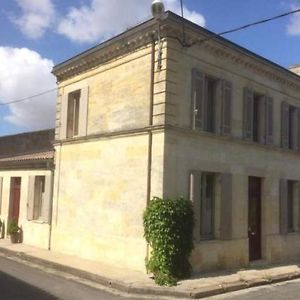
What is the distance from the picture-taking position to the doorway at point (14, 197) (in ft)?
64.1

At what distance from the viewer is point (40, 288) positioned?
10.8 metres

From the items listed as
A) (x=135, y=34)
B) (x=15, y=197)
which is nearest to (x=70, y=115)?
(x=135, y=34)

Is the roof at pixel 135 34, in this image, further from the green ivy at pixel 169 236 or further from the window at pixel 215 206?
the green ivy at pixel 169 236

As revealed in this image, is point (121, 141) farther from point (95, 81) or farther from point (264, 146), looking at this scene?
point (264, 146)

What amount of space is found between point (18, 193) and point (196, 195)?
9.39 metres

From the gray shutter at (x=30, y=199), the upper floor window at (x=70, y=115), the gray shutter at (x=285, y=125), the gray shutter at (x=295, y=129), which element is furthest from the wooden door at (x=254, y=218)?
the gray shutter at (x=30, y=199)

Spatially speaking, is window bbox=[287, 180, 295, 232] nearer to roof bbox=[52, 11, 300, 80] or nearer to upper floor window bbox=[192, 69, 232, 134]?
roof bbox=[52, 11, 300, 80]

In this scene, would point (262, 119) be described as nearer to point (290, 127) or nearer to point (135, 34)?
point (290, 127)

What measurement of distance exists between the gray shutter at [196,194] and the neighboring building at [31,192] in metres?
5.95

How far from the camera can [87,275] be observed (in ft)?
39.9

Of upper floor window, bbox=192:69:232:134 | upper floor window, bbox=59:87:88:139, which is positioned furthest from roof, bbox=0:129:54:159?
upper floor window, bbox=192:69:232:134

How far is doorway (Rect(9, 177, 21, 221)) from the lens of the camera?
64.1 ft

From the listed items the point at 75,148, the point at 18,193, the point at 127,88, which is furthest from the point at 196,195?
the point at 18,193

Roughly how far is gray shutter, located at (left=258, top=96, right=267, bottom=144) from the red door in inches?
380
